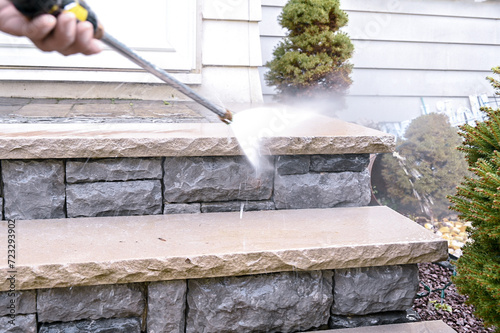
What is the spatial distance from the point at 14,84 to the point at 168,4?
1033mm

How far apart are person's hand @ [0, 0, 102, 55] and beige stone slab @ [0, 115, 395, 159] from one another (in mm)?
937

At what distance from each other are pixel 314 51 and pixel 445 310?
1.82 meters

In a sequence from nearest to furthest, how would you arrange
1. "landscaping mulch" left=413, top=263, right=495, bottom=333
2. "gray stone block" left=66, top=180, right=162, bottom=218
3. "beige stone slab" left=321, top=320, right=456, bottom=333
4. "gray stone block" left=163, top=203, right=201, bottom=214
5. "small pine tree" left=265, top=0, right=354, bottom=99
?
"beige stone slab" left=321, top=320, right=456, bottom=333 < "gray stone block" left=66, top=180, right=162, bottom=218 < "gray stone block" left=163, top=203, right=201, bottom=214 < "landscaping mulch" left=413, top=263, right=495, bottom=333 < "small pine tree" left=265, top=0, right=354, bottom=99

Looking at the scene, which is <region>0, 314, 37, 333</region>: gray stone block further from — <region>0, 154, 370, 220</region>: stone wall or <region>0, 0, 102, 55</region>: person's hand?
<region>0, 0, 102, 55</region>: person's hand

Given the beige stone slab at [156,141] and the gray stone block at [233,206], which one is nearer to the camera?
the beige stone slab at [156,141]

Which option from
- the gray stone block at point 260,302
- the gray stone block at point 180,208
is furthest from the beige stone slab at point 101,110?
the gray stone block at point 260,302

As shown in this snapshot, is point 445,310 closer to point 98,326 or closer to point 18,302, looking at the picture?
point 98,326

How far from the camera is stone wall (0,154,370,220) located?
5.02 ft

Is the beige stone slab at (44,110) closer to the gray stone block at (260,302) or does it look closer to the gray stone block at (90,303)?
the gray stone block at (90,303)

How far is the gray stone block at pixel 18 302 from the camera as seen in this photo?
48.3 inches

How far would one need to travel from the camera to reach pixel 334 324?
1.50 metres

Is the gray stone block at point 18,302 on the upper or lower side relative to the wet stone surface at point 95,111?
lower

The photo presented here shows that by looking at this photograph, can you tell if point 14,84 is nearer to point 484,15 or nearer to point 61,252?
point 61,252

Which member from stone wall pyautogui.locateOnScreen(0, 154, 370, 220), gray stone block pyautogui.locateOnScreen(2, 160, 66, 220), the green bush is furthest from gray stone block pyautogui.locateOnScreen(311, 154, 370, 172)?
the green bush
